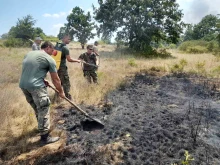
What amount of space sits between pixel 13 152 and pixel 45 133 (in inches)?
20.5

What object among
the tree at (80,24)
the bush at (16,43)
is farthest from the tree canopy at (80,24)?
the bush at (16,43)

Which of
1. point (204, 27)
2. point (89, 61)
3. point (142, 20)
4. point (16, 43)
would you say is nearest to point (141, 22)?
point (142, 20)

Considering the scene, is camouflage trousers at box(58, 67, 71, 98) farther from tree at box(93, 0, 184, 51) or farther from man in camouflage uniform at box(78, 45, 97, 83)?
tree at box(93, 0, 184, 51)

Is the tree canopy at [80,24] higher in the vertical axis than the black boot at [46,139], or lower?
higher

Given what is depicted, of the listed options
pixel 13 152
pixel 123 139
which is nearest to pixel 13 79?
pixel 13 152

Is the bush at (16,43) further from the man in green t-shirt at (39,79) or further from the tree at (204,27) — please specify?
the tree at (204,27)

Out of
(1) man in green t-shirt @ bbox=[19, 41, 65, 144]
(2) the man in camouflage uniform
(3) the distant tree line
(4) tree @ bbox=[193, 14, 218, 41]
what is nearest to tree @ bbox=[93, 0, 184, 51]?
(3) the distant tree line

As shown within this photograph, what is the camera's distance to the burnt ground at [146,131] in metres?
2.94

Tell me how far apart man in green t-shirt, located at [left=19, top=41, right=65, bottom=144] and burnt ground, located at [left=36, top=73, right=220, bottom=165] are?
0.56m

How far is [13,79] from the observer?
754cm

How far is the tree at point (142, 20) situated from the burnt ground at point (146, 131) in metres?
12.7

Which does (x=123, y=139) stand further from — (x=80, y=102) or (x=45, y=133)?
(x=80, y=102)

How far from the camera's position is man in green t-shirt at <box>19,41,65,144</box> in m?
3.15

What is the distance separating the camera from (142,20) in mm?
17859
